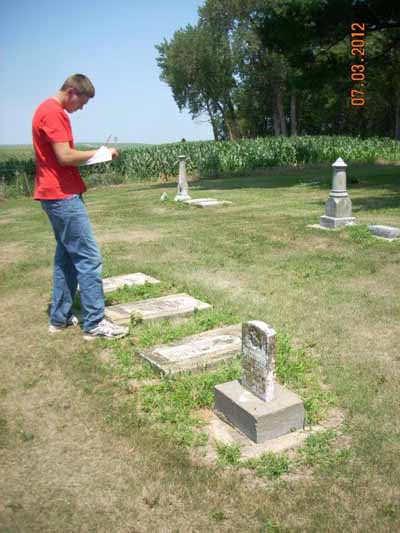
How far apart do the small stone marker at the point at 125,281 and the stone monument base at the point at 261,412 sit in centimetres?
318

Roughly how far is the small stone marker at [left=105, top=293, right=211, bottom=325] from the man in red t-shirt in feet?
1.11

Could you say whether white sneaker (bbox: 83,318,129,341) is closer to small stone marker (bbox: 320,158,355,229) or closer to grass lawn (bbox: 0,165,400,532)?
grass lawn (bbox: 0,165,400,532)

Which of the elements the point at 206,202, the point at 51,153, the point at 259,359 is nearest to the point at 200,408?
the point at 259,359

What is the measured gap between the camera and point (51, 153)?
4410 mm

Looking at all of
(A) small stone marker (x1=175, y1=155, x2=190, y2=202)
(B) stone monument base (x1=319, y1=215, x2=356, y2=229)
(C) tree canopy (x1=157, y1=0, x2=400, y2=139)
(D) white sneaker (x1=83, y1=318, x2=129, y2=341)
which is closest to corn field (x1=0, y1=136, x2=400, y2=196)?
(C) tree canopy (x1=157, y1=0, x2=400, y2=139)

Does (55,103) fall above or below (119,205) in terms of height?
above

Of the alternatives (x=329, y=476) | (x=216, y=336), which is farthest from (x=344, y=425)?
(x=216, y=336)

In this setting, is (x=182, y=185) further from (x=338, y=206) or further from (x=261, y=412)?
(x=261, y=412)

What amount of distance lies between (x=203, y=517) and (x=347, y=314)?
10.6ft

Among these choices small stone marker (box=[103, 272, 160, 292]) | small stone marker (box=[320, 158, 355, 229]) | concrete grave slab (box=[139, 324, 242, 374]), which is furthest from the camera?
small stone marker (box=[320, 158, 355, 229])

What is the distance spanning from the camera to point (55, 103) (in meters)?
4.30

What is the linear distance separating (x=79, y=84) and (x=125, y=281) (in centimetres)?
293

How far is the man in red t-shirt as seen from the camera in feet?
14.0

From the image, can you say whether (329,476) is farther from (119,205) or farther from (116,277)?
(119,205)
